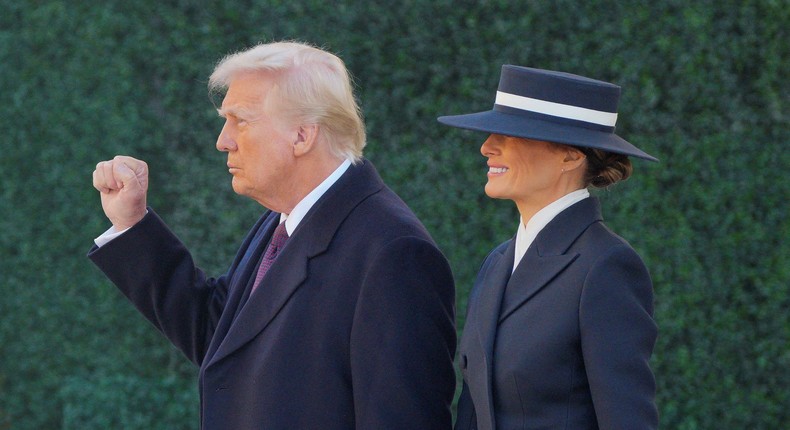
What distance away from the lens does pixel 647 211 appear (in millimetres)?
4836

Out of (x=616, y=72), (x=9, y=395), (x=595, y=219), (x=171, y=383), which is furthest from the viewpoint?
(x=9, y=395)

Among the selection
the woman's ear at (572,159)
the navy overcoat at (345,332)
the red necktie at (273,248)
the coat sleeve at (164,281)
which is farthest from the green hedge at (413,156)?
the woman's ear at (572,159)

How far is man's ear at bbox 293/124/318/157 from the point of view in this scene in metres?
2.82

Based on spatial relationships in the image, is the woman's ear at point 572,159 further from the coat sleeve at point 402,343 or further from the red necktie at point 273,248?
the red necktie at point 273,248

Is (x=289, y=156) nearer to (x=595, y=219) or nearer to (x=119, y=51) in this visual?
(x=595, y=219)

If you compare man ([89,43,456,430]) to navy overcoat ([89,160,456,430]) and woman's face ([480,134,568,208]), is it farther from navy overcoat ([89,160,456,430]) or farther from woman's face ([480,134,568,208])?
woman's face ([480,134,568,208])

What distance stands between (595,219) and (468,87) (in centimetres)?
251

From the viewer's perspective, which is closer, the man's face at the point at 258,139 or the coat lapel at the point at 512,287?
the coat lapel at the point at 512,287

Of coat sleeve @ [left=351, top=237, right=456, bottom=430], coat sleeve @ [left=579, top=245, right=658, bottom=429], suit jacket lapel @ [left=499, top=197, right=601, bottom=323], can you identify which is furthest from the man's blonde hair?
coat sleeve @ [left=579, top=245, right=658, bottom=429]

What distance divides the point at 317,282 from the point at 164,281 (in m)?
0.66

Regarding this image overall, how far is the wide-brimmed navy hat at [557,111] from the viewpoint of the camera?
101 inches

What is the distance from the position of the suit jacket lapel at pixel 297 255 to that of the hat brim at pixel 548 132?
12.9 inches

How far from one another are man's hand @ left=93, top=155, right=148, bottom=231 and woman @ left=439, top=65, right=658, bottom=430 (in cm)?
95

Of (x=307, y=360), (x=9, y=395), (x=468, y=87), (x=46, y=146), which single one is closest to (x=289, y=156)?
(x=307, y=360)
